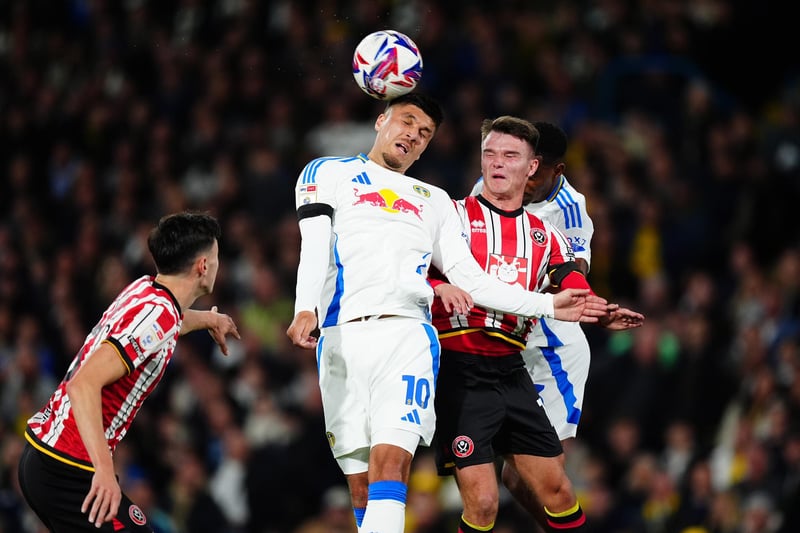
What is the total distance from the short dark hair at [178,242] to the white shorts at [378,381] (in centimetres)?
77

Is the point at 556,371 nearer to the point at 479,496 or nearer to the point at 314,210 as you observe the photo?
the point at 479,496

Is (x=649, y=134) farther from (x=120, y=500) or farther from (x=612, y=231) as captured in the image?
(x=120, y=500)

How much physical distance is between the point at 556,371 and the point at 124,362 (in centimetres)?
250

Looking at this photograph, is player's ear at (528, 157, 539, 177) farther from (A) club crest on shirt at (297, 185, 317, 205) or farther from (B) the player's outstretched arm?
(B) the player's outstretched arm

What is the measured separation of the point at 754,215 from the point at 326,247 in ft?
23.2

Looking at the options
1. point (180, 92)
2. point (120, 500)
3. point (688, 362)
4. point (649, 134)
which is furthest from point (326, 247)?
point (180, 92)

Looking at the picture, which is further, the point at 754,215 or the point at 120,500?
the point at 754,215

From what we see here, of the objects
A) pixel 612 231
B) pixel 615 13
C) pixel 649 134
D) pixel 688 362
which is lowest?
pixel 688 362

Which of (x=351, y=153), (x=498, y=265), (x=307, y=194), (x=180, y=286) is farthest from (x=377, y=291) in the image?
(x=351, y=153)

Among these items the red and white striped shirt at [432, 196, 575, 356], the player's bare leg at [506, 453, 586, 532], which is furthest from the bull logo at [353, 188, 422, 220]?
the player's bare leg at [506, 453, 586, 532]

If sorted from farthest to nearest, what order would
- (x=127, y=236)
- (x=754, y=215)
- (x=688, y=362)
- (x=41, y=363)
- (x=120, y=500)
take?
(x=127, y=236), (x=41, y=363), (x=754, y=215), (x=688, y=362), (x=120, y=500)

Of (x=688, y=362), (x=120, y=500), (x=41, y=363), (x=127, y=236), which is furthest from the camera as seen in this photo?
(x=127, y=236)

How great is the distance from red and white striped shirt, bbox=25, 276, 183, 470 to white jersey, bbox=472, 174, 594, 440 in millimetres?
1950

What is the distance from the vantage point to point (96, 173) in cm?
1590
